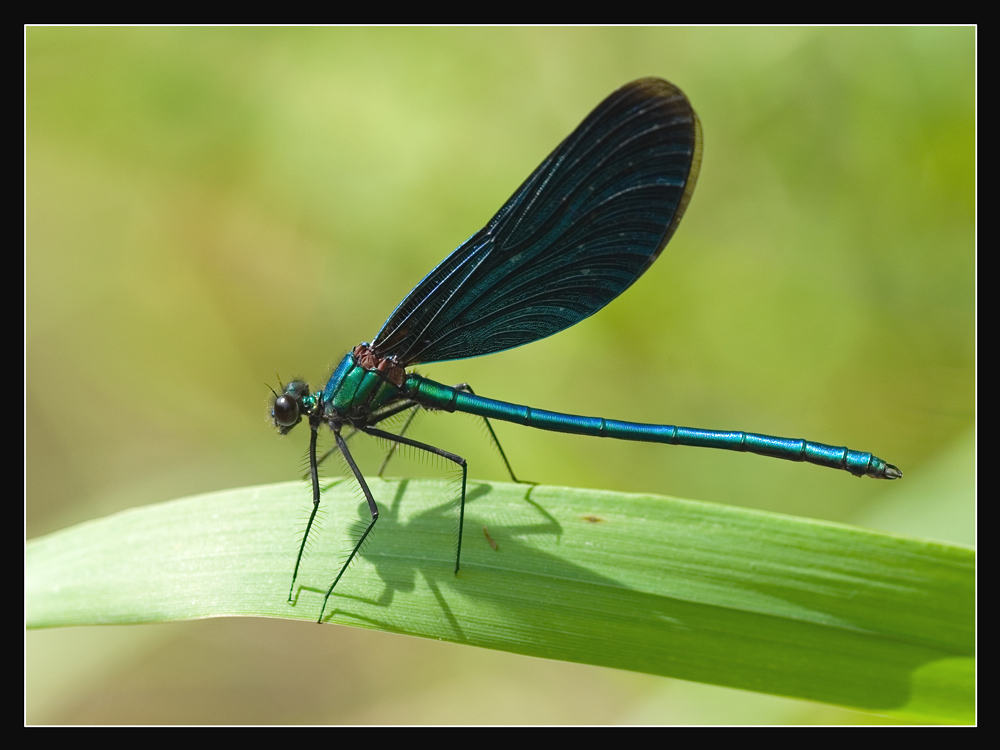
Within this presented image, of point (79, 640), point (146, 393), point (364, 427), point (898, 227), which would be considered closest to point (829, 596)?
point (364, 427)

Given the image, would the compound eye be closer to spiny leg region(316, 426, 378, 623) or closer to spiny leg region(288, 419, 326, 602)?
spiny leg region(288, 419, 326, 602)

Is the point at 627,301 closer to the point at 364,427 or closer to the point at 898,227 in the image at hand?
the point at 898,227

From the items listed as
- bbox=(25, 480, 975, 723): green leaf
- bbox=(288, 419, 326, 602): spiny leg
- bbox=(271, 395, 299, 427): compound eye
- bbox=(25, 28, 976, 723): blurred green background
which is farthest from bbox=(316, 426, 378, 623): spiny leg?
bbox=(25, 28, 976, 723): blurred green background

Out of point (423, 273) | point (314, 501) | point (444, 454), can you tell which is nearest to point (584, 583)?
point (444, 454)

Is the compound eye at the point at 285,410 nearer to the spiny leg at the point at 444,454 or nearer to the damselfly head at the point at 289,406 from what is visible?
the damselfly head at the point at 289,406

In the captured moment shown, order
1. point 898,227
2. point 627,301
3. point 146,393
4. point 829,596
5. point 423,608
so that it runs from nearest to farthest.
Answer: point 829,596, point 423,608, point 898,227, point 627,301, point 146,393

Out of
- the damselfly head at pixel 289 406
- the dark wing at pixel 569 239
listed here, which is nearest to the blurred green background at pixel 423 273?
the damselfly head at pixel 289 406
